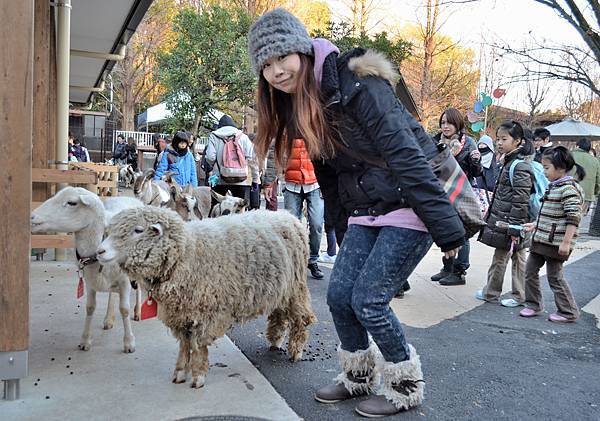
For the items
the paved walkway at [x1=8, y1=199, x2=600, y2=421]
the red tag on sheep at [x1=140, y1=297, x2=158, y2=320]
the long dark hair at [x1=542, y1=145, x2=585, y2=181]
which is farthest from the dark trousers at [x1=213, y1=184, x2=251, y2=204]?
the red tag on sheep at [x1=140, y1=297, x2=158, y2=320]

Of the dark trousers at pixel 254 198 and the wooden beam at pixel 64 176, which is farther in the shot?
the dark trousers at pixel 254 198

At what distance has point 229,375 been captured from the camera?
11.9 feet

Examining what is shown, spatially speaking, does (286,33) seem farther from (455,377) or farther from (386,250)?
(455,377)

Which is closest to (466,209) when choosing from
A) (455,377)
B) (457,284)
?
(455,377)

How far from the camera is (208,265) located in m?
3.41

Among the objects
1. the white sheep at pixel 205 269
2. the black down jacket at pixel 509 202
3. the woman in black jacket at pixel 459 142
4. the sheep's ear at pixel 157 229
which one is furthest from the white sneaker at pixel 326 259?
the sheep's ear at pixel 157 229

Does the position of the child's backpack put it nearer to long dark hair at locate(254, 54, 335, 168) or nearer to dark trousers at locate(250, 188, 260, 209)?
dark trousers at locate(250, 188, 260, 209)

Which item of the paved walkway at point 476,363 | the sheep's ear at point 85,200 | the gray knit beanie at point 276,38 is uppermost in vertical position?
the gray knit beanie at point 276,38

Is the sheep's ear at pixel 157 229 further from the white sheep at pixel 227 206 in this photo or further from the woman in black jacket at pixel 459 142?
the woman in black jacket at pixel 459 142

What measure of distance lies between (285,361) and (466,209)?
1.85 metres

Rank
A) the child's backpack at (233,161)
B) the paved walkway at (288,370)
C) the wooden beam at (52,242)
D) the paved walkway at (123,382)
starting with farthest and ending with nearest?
the child's backpack at (233,161) < the wooden beam at (52,242) < the paved walkway at (288,370) < the paved walkway at (123,382)

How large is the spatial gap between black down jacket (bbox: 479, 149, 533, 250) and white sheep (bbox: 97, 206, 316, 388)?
2.92m

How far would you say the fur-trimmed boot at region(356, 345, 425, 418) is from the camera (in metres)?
3.05

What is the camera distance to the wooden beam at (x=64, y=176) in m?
5.23
